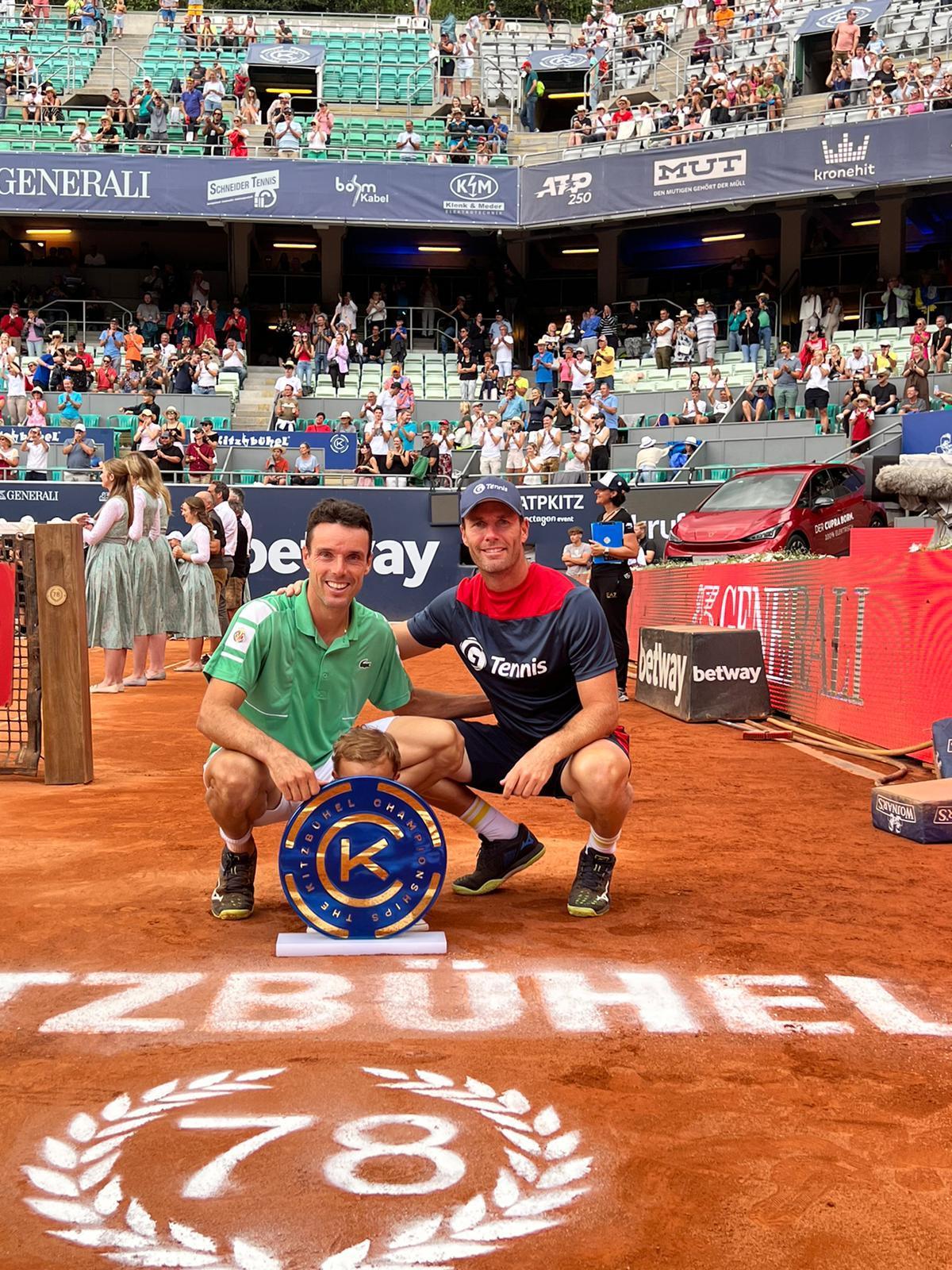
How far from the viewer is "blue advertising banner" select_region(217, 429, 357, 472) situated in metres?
22.9

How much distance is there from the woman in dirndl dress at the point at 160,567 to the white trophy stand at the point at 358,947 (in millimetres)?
7338

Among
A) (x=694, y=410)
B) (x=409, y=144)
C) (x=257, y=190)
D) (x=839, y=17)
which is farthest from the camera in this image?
(x=839, y=17)

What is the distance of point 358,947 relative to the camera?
425 cm

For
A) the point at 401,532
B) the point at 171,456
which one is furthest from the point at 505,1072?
the point at 171,456

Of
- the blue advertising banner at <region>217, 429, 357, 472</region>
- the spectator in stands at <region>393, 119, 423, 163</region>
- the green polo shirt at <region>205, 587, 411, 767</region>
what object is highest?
the spectator in stands at <region>393, 119, 423, 163</region>

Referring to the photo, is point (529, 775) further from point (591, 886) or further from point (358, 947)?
point (358, 947)

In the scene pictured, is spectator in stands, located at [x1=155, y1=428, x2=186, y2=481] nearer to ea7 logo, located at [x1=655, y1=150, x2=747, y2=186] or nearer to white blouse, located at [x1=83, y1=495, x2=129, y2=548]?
white blouse, located at [x1=83, y1=495, x2=129, y2=548]

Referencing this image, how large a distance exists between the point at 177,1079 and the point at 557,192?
1133 inches

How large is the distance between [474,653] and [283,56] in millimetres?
34677

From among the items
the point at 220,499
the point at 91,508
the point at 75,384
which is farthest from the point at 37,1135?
the point at 75,384

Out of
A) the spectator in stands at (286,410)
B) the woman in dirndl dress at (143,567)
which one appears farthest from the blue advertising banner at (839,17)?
the woman in dirndl dress at (143,567)

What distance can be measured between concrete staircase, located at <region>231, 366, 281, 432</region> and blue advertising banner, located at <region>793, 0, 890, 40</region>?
15515mm

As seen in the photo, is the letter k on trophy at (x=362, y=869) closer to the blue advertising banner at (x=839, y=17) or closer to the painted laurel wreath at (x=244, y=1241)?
the painted laurel wreath at (x=244, y=1241)

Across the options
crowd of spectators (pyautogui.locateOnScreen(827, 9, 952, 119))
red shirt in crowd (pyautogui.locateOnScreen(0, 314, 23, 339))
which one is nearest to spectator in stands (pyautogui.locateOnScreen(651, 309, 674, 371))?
crowd of spectators (pyautogui.locateOnScreen(827, 9, 952, 119))
